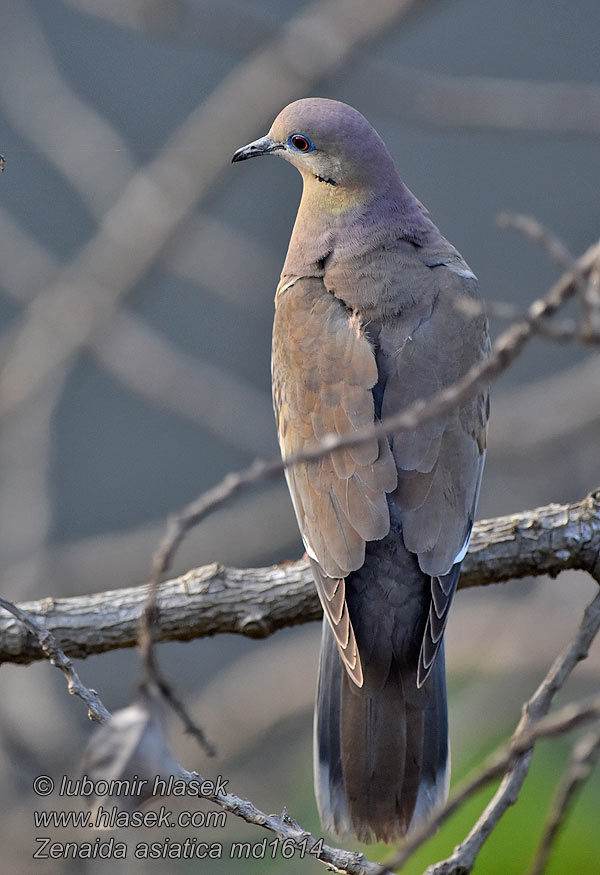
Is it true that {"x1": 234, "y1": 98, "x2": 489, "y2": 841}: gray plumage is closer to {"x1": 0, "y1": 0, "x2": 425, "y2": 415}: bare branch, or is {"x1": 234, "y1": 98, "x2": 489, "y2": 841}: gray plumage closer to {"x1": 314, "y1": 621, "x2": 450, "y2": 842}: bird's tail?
{"x1": 314, "y1": 621, "x2": 450, "y2": 842}: bird's tail

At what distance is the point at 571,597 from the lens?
407cm

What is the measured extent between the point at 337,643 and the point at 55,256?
4192 mm

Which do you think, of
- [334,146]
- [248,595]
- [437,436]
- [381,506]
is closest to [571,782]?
[381,506]

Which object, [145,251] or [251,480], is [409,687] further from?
[145,251]

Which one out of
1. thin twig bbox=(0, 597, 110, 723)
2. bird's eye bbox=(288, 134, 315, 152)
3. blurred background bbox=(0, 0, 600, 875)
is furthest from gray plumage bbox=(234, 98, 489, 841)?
blurred background bbox=(0, 0, 600, 875)

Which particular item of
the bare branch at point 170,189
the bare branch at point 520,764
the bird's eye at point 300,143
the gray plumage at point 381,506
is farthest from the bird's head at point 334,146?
the bare branch at point 520,764

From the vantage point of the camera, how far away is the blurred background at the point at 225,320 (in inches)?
148

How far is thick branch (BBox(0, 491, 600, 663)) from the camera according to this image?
101 inches

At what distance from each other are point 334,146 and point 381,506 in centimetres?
111

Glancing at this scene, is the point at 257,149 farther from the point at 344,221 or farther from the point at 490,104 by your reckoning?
the point at 490,104

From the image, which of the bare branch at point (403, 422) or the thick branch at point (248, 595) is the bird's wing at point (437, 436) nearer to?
the thick branch at point (248, 595)

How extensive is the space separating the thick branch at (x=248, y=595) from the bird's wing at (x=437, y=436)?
0.22 metres

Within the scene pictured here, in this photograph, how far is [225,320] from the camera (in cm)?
630

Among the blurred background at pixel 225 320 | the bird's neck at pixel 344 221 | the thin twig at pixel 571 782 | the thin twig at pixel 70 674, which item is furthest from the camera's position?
the blurred background at pixel 225 320
